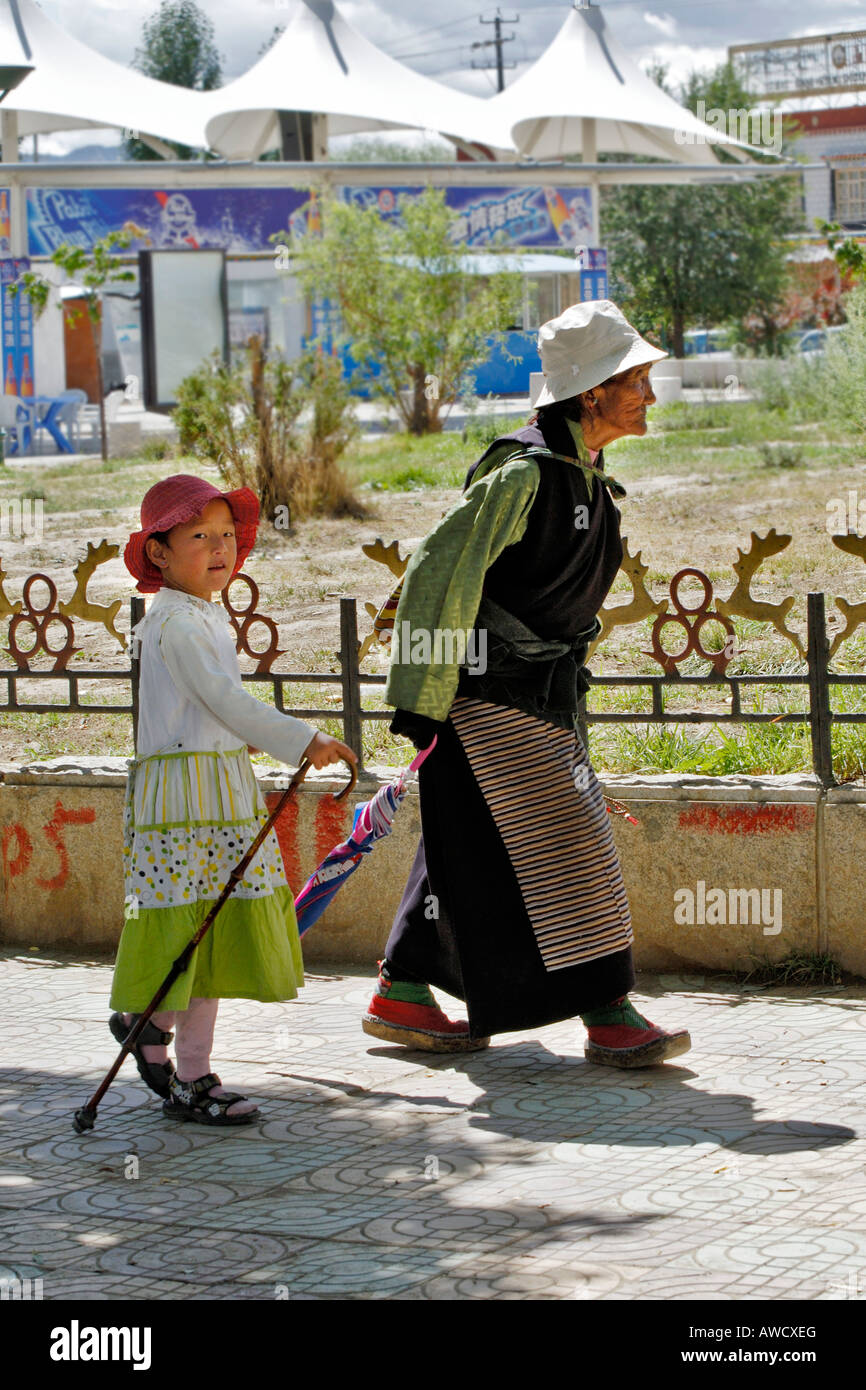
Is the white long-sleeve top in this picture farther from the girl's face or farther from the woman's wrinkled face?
the woman's wrinkled face

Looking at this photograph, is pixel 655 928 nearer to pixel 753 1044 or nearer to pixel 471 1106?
pixel 753 1044

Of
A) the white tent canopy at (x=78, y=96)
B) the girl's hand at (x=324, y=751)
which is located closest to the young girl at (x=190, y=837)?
the girl's hand at (x=324, y=751)

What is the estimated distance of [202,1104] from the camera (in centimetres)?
381

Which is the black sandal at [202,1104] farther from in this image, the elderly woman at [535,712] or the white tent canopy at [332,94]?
the white tent canopy at [332,94]

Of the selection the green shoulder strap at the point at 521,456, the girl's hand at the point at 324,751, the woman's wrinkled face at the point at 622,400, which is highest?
the woman's wrinkled face at the point at 622,400

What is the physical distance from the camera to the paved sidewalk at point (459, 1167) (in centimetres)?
292

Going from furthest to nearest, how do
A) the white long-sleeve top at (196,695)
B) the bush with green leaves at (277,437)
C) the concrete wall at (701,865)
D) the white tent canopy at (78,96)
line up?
the white tent canopy at (78,96), the bush with green leaves at (277,437), the concrete wall at (701,865), the white long-sleeve top at (196,695)

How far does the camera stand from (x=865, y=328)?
16.8 meters

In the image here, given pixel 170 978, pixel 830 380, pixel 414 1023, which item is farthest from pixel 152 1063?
pixel 830 380

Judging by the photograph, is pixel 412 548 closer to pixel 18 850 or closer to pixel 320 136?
pixel 18 850

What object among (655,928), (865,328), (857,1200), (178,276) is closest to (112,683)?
(655,928)

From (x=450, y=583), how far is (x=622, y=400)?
642 mm

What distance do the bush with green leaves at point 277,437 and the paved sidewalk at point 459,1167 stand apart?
718cm
